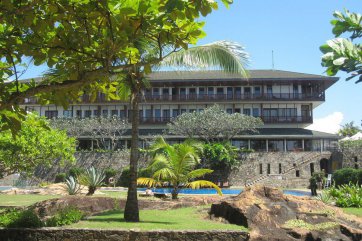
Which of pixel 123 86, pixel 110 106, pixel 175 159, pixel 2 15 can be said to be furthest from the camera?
pixel 110 106

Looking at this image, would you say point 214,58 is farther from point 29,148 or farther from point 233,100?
point 233,100

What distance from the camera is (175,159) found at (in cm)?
1583

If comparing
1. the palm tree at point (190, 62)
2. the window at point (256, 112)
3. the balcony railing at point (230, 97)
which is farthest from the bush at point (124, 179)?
the palm tree at point (190, 62)

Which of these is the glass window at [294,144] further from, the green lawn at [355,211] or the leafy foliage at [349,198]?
the green lawn at [355,211]

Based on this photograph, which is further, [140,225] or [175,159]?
[175,159]

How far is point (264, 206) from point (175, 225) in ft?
7.51

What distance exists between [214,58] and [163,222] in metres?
4.66

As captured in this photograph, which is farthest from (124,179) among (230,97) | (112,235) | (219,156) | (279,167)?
(112,235)

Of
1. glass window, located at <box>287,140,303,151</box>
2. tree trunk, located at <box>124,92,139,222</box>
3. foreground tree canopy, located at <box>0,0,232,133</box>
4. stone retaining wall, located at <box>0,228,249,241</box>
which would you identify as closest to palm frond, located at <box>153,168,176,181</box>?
tree trunk, located at <box>124,92,139,222</box>

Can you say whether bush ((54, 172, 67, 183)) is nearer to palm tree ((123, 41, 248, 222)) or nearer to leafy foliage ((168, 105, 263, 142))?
leafy foliage ((168, 105, 263, 142))

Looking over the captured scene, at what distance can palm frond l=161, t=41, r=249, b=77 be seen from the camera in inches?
484

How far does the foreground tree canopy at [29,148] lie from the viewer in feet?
45.5

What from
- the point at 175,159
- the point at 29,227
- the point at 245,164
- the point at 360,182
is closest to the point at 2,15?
the point at 29,227

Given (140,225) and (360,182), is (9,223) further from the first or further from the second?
(360,182)
